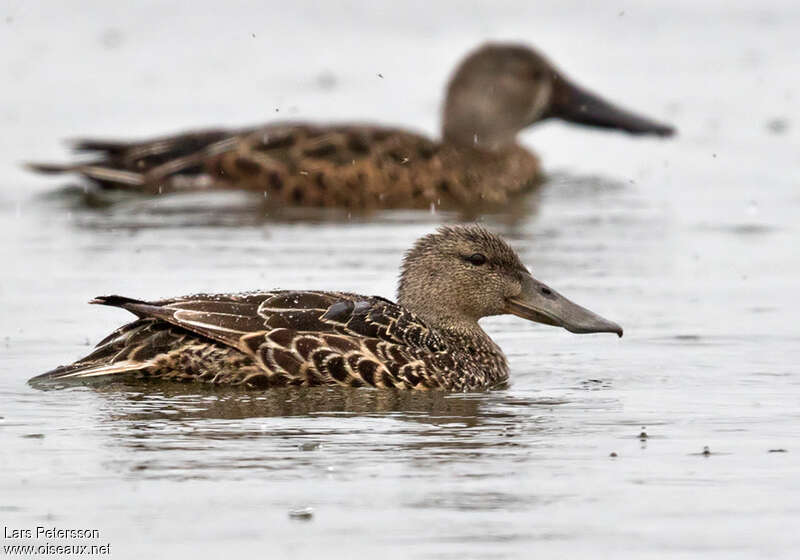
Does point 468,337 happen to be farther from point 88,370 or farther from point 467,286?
point 88,370

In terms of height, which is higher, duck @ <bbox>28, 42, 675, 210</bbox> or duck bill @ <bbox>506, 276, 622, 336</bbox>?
duck @ <bbox>28, 42, 675, 210</bbox>

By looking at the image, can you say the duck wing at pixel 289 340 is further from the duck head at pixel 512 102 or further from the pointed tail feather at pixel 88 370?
the duck head at pixel 512 102

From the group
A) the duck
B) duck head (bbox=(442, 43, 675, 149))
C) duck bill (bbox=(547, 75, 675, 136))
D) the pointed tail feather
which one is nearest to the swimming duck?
the pointed tail feather

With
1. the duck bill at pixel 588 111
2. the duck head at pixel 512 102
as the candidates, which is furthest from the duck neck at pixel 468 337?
the duck bill at pixel 588 111

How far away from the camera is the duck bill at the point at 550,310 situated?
33.5ft

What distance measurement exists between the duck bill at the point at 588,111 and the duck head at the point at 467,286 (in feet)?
21.9

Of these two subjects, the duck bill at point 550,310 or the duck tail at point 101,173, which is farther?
the duck tail at point 101,173

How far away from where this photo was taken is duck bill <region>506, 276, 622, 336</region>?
33.5ft

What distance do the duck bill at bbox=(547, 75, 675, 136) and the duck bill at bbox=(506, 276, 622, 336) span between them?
6677mm

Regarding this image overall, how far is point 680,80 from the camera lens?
19.6 m

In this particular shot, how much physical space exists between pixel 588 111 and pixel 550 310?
694cm

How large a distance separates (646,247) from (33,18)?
32.3ft

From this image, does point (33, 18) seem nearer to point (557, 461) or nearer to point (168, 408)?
point (168, 408)

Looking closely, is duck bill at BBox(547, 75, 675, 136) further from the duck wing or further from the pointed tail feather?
the pointed tail feather
